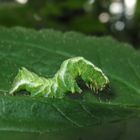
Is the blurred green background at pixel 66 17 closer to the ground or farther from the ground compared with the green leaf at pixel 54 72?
farther from the ground

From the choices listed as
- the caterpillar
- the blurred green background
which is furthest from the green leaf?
the blurred green background

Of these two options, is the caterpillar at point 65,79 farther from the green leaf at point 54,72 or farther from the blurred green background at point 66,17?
the blurred green background at point 66,17

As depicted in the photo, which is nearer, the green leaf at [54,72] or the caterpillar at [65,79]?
the green leaf at [54,72]

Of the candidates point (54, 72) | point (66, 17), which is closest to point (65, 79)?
point (54, 72)

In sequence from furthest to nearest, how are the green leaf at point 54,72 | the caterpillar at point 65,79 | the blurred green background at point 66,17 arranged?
1. the blurred green background at point 66,17
2. the caterpillar at point 65,79
3. the green leaf at point 54,72

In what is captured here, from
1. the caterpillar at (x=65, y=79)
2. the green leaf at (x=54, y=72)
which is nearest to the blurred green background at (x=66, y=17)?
the green leaf at (x=54, y=72)

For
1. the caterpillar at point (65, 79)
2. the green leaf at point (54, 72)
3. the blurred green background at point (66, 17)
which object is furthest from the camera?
the blurred green background at point (66, 17)

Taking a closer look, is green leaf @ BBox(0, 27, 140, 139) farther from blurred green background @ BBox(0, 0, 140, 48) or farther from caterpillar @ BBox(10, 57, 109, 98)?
blurred green background @ BBox(0, 0, 140, 48)

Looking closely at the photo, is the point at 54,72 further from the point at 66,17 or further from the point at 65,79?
the point at 66,17
